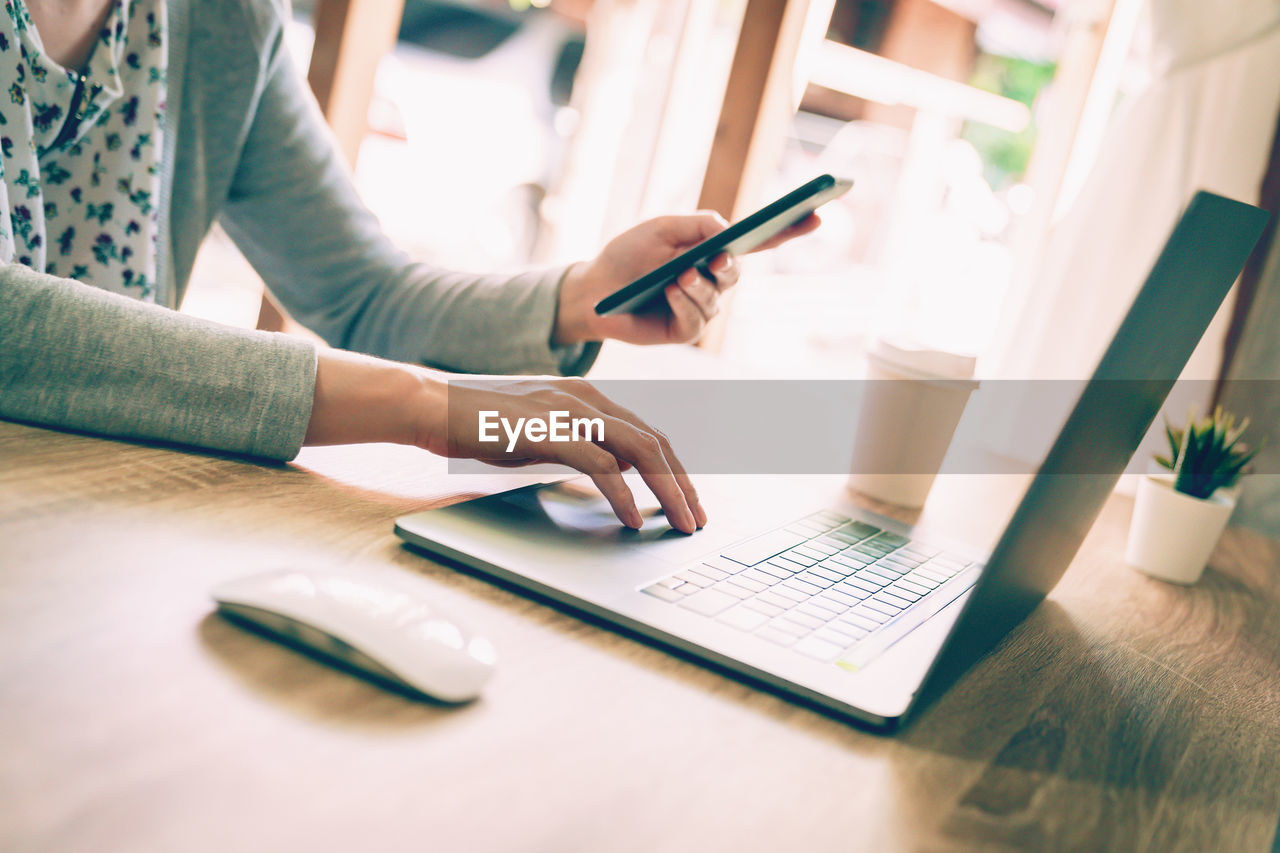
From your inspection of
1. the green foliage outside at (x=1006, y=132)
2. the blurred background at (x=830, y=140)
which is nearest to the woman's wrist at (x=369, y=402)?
the blurred background at (x=830, y=140)

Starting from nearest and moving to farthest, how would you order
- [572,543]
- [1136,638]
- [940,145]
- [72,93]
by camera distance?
[572,543] → [1136,638] → [72,93] → [940,145]

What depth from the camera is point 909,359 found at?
0.87 meters

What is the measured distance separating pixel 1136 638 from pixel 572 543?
1.55 feet

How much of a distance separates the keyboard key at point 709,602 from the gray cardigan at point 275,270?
0.30 metres

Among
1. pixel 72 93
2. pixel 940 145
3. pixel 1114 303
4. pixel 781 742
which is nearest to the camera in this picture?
pixel 781 742

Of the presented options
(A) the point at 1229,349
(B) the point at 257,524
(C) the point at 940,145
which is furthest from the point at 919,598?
(C) the point at 940,145

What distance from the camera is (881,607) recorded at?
0.57m

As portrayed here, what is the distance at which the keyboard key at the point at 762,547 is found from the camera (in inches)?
23.7

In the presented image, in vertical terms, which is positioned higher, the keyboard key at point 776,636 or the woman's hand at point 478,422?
the woman's hand at point 478,422

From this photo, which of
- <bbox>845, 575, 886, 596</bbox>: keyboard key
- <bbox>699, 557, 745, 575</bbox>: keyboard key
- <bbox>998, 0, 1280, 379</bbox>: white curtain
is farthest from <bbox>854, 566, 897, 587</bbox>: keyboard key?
<bbox>998, 0, 1280, 379</bbox>: white curtain

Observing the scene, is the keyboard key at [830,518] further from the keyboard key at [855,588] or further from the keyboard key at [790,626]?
the keyboard key at [790,626]

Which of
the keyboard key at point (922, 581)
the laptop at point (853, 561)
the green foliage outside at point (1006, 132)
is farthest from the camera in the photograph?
the green foliage outside at point (1006, 132)

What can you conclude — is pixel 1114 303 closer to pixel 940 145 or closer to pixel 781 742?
pixel 781 742

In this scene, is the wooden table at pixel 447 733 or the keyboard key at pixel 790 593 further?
the keyboard key at pixel 790 593
